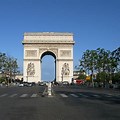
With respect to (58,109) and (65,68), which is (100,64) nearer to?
(65,68)

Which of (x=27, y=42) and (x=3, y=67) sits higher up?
(x=27, y=42)

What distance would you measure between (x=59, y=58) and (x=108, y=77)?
97.6ft

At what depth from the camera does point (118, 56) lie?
6738cm

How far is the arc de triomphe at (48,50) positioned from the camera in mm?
119562

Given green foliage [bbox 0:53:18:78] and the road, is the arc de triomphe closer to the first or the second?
green foliage [bbox 0:53:18:78]

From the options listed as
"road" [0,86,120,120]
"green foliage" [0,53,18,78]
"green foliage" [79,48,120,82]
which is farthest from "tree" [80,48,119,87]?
"road" [0,86,120,120]

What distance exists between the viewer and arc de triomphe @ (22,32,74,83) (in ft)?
392

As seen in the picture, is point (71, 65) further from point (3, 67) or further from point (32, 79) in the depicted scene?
point (3, 67)

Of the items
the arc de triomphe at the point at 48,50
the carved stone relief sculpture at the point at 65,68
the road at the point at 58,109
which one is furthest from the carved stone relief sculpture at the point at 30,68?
the road at the point at 58,109

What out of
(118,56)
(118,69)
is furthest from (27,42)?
(118,56)

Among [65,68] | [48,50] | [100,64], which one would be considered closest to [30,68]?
[48,50]

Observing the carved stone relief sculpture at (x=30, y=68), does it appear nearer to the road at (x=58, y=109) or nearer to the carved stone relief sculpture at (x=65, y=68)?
the carved stone relief sculpture at (x=65, y=68)

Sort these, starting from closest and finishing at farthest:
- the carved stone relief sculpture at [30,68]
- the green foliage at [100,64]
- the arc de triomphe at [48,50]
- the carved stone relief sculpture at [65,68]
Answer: the green foliage at [100,64] < the carved stone relief sculpture at [65,68] < the arc de triomphe at [48,50] < the carved stone relief sculpture at [30,68]

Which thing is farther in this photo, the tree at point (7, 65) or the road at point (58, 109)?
the tree at point (7, 65)
